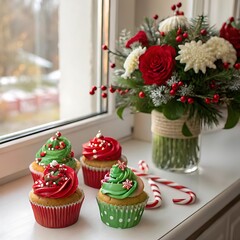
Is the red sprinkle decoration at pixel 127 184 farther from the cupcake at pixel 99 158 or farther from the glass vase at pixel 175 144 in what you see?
the glass vase at pixel 175 144

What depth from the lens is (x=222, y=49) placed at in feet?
3.52

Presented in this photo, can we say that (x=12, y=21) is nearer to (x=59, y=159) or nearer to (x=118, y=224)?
(x=59, y=159)

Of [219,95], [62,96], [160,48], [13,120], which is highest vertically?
[160,48]

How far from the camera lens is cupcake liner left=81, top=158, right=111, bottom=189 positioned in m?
1.05

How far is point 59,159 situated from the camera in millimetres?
982

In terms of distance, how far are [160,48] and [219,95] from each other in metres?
0.19

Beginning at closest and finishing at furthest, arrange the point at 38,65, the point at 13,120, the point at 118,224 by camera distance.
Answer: the point at 118,224 → the point at 13,120 → the point at 38,65

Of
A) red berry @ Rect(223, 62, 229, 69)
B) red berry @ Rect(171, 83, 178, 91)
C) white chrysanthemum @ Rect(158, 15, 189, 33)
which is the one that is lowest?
red berry @ Rect(171, 83, 178, 91)

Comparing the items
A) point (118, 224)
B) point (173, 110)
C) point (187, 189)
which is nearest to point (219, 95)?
point (173, 110)

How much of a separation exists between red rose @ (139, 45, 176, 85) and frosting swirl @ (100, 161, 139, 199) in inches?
10.0

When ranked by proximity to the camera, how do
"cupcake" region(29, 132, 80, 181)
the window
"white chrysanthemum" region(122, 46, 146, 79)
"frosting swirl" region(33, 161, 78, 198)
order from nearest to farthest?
"frosting swirl" region(33, 161, 78, 198) → "cupcake" region(29, 132, 80, 181) → "white chrysanthemum" region(122, 46, 146, 79) → the window

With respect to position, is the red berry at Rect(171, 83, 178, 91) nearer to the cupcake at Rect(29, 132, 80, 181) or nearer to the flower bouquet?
the flower bouquet

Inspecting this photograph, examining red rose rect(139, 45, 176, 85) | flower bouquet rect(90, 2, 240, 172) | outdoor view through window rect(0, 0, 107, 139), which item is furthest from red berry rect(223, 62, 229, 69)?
outdoor view through window rect(0, 0, 107, 139)

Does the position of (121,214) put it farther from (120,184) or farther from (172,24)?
(172,24)
